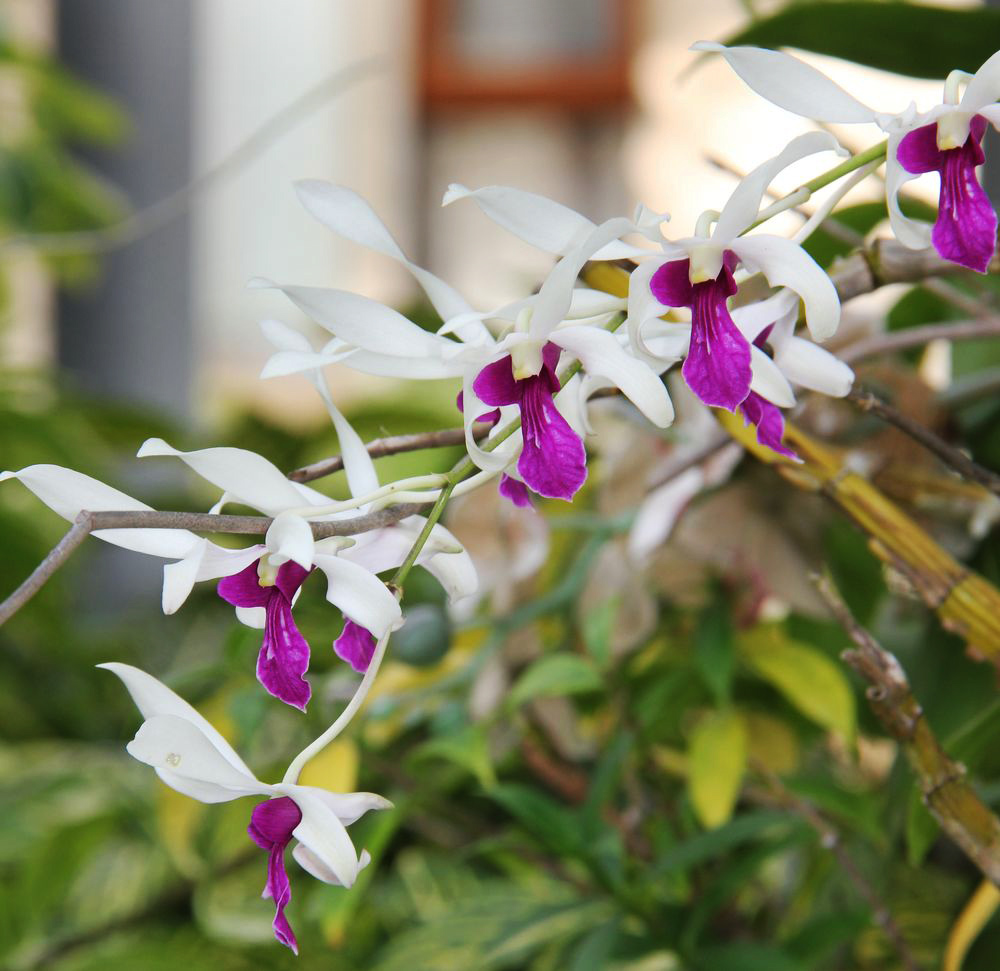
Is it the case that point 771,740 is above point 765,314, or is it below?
below

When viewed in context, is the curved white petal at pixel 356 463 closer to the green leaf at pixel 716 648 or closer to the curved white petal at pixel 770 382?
the curved white petal at pixel 770 382

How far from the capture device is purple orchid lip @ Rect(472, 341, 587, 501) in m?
0.16

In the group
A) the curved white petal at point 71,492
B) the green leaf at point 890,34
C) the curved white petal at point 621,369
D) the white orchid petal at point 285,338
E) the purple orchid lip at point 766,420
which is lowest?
the curved white petal at point 71,492

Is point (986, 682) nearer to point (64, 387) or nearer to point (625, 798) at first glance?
point (625, 798)

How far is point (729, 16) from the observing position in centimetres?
170

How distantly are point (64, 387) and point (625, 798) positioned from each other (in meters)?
0.58

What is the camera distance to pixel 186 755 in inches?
5.8

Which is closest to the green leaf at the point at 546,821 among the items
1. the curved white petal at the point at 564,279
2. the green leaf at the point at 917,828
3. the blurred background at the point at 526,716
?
the blurred background at the point at 526,716

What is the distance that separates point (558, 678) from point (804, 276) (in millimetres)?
204

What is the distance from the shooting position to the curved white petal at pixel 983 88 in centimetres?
15

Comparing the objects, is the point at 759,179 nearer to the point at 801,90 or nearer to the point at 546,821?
the point at 801,90

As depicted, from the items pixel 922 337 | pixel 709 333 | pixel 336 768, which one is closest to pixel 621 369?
pixel 709 333

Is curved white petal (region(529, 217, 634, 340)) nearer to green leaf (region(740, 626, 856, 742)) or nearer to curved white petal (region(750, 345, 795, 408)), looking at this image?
curved white petal (region(750, 345, 795, 408))

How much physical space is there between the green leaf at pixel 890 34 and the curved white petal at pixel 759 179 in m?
0.16
